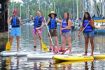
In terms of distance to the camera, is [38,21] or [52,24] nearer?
[52,24]

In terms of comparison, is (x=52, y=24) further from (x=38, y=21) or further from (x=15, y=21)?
(x=15, y=21)

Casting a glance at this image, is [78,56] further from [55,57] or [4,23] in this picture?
[4,23]

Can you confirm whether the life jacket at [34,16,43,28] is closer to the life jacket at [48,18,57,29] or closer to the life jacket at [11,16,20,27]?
the life jacket at [11,16,20,27]

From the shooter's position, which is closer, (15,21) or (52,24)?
(52,24)

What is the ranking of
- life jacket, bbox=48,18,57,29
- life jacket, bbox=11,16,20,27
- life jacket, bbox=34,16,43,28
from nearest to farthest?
life jacket, bbox=48,18,57,29
life jacket, bbox=11,16,20,27
life jacket, bbox=34,16,43,28

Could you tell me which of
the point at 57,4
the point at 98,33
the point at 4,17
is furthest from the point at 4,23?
the point at 57,4

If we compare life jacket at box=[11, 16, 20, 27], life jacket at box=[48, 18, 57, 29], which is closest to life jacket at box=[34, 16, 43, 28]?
life jacket at box=[11, 16, 20, 27]

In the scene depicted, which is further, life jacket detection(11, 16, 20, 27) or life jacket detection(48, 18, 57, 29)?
life jacket detection(11, 16, 20, 27)

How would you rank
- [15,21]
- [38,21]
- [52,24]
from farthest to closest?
[38,21] → [15,21] → [52,24]

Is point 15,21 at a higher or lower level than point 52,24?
higher

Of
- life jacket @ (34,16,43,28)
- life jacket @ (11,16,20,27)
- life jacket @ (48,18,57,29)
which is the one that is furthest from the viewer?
life jacket @ (34,16,43,28)

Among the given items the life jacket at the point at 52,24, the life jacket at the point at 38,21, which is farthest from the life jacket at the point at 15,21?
the life jacket at the point at 52,24

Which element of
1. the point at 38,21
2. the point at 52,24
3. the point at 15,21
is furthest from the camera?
the point at 38,21

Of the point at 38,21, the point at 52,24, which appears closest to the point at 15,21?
the point at 38,21
